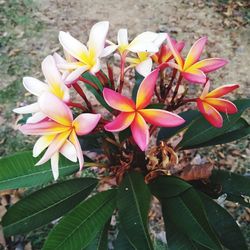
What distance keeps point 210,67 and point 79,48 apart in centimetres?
38

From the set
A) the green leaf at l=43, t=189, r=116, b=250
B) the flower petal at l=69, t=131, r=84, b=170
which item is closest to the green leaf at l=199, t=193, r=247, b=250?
the green leaf at l=43, t=189, r=116, b=250

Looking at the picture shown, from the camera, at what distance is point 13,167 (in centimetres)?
138

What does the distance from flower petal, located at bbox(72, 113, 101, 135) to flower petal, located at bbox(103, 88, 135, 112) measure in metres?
0.05

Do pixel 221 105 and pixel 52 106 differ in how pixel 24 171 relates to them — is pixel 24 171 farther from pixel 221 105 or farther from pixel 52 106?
pixel 221 105

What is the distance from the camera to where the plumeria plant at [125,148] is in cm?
105

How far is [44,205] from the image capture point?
138cm

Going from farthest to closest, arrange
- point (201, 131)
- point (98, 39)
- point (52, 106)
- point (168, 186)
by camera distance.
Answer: point (201, 131) < point (168, 186) < point (98, 39) < point (52, 106)

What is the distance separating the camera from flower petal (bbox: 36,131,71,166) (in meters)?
1.04

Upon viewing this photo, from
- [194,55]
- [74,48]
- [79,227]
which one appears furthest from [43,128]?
[194,55]

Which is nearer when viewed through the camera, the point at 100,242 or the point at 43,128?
the point at 43,128

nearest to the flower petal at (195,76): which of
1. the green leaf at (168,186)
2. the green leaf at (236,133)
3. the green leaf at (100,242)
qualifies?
the green leaf at (168,186)

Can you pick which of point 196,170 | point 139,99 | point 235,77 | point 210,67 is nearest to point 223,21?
point 235,77

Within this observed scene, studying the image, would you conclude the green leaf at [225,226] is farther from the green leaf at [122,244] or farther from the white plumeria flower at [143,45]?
the white plumeria flower at [143,45]

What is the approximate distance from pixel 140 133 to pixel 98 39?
29 cm
